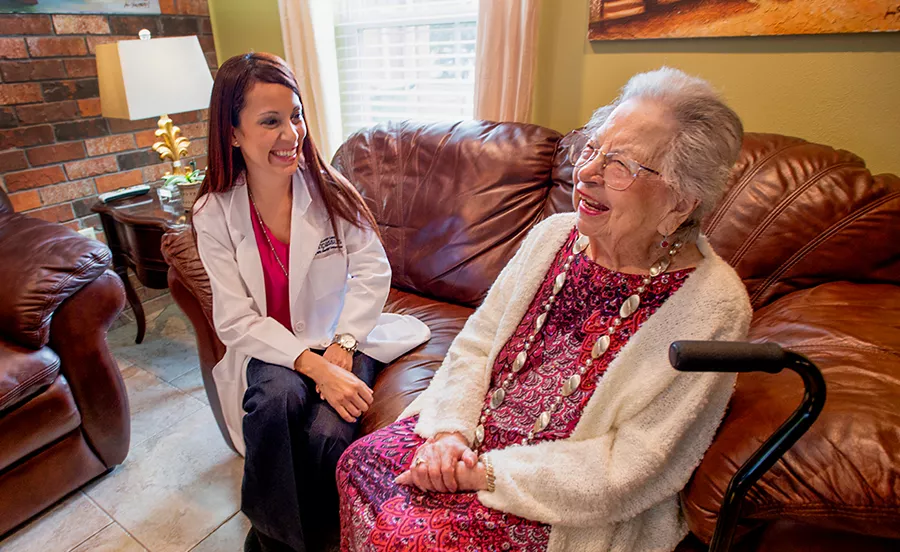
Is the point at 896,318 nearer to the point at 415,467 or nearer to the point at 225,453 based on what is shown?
the point at 415,467

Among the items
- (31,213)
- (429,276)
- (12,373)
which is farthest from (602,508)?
(31,213)

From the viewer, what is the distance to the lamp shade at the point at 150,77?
1975 mm

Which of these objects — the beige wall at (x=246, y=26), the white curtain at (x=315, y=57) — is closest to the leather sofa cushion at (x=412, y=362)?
the white curtain at (x=315, y=57)

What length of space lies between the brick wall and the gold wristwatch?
4.85 ft

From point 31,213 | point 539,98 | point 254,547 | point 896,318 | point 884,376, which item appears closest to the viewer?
point 884,376

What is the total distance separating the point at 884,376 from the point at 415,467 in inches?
31.0

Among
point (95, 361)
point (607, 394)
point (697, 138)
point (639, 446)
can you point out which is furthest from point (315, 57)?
point (639, 446)

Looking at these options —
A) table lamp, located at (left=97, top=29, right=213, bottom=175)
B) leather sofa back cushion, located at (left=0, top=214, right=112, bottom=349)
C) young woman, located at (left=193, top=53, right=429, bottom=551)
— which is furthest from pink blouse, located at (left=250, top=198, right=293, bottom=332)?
table lamp, located at (left=97, top=29, right=213, bottom=175)

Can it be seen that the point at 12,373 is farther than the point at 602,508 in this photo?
Yes

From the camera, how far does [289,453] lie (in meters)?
1.18

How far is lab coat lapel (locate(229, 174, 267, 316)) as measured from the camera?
132 centimetres

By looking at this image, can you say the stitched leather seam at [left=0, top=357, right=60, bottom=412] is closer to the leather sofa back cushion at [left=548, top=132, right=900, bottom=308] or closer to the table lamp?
the table lamp

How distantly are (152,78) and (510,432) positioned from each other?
1989mm

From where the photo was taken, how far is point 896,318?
92 centimetres
